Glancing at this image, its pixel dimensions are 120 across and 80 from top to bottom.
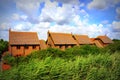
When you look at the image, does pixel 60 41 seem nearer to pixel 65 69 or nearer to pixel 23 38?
pixel 23 38

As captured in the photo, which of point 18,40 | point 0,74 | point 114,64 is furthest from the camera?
point 18,40

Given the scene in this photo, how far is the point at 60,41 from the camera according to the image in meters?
35.6

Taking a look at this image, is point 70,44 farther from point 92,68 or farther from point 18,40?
point 92,68

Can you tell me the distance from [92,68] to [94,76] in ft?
1.58

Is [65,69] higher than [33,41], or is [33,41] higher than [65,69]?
[33,41]

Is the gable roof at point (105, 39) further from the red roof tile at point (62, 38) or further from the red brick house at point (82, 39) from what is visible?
the red roof tile at point (62, 38)

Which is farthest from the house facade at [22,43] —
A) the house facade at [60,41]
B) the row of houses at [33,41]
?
the house facade at [60,41]

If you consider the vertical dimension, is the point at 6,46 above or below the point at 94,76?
above

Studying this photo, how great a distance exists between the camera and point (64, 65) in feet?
31.8

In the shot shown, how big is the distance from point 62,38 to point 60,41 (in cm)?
138

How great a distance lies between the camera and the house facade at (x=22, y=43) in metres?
31.6

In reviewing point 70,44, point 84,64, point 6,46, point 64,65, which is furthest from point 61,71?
point 6,46

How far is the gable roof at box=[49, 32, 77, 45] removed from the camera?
116 feet

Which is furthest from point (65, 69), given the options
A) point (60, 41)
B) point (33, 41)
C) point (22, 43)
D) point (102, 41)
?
point (102, 41)
